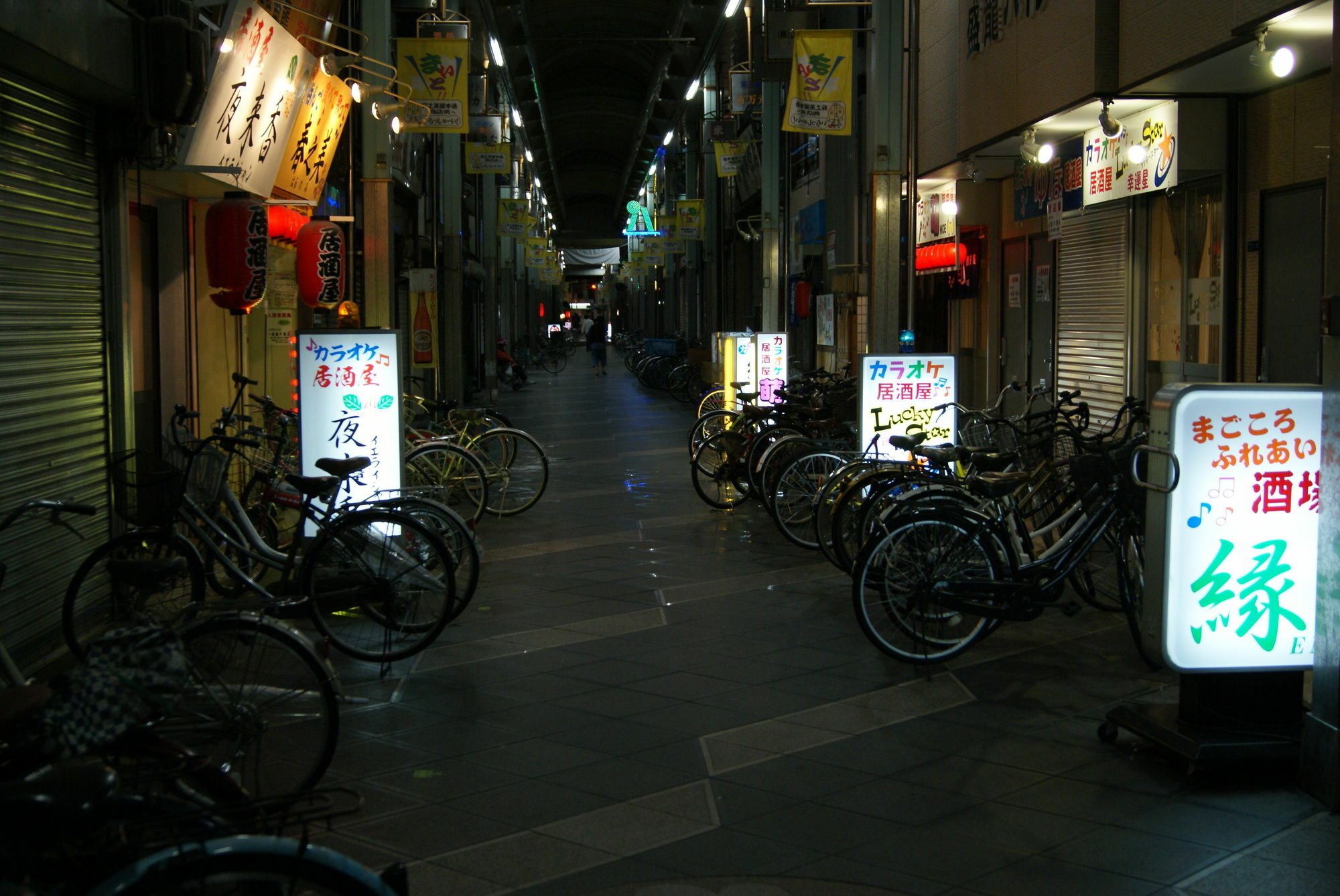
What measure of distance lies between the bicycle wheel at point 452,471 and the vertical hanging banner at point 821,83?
5118mm

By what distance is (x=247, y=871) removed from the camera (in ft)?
8.05

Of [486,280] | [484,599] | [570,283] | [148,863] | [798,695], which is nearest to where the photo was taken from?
[148,863]

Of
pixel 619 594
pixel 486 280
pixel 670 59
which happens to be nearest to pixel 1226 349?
pixel 619 594

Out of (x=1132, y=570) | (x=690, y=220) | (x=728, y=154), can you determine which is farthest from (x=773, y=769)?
(x=690, y=220)

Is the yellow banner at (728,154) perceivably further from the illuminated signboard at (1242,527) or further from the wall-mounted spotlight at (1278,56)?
the illuminated signboard at (1242,527)

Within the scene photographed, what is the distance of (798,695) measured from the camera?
605 cm

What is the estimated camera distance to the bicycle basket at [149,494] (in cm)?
661

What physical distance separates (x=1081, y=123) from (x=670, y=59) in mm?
21169

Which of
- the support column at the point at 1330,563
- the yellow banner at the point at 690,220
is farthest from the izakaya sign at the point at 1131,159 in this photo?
the yellow banner at the point at 690,220

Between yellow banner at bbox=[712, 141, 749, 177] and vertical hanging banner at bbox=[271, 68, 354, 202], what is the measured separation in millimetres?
15927

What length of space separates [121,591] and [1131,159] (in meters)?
9.22

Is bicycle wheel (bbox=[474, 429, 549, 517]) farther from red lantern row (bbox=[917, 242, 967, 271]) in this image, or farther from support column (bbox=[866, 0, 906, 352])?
red lantern row (bbox=[917, 242, 967, 271])

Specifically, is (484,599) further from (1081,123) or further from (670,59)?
A: (670,59)

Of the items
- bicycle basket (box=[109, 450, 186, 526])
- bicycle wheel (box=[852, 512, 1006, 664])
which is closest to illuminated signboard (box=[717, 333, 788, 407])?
bicycle wheel (box=[852, 512, 1006, 664])
